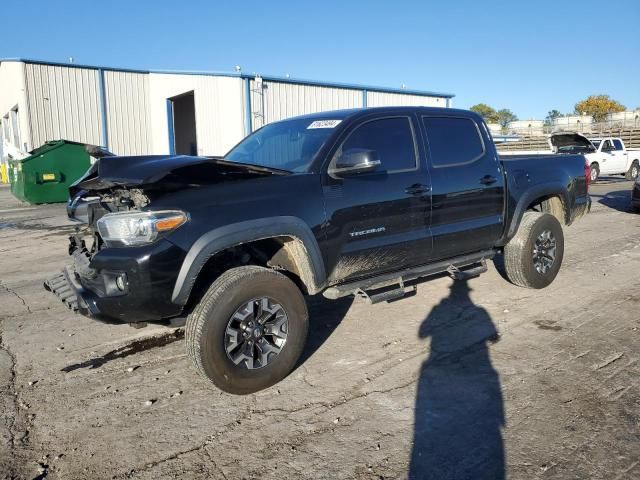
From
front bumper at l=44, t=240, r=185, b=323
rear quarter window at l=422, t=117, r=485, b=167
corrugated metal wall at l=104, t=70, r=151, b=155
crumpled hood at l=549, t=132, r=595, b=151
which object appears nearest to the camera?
front bumper at l=44, t=240, r=185, b=323

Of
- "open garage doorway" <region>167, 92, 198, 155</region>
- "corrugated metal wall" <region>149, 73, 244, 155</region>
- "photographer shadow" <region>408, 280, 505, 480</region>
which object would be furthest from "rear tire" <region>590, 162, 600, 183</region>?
"photographer shadow" <region>408, 280, 505, 480</region>

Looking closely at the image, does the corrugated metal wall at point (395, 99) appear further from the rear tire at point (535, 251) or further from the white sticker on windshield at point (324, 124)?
the white sticker on windshield at point (324, 124)

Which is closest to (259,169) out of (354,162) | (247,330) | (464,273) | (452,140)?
(354,162)

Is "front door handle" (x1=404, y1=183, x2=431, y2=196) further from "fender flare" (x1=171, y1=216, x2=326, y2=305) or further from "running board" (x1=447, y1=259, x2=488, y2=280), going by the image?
"fender flare" (x1=171, y1=216, x2=326, y2=305)

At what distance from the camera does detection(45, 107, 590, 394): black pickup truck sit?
10.3 ft

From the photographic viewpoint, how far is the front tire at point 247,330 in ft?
10.4

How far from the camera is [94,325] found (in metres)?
4.77

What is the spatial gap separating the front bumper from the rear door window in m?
1.69

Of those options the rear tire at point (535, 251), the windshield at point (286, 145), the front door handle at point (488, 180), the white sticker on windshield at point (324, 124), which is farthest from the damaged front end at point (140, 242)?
the rear tire at point (535, 251)

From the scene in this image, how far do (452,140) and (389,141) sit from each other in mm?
857

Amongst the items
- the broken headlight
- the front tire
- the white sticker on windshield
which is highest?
the white sticker on windshield

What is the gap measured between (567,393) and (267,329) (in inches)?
78.7

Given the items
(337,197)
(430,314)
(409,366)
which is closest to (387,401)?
(409,366)

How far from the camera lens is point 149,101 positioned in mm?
25156
